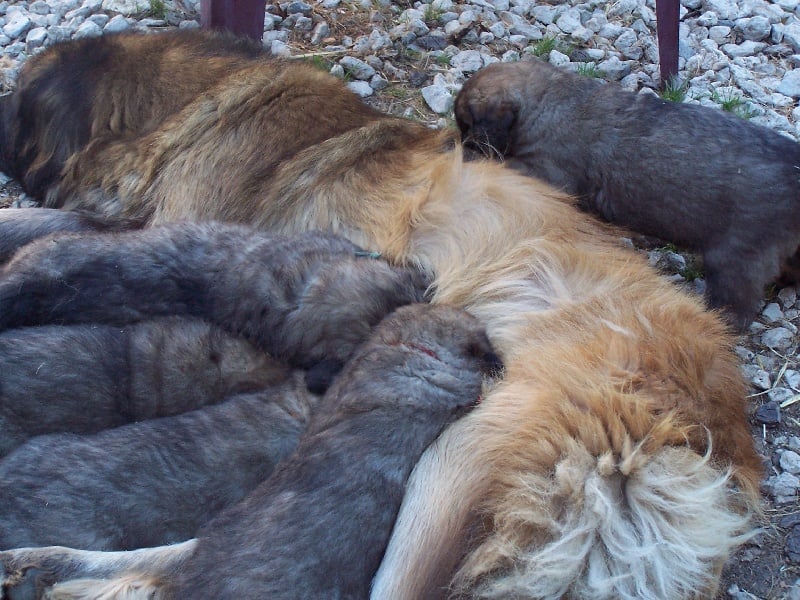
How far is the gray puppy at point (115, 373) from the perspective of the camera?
108 inches

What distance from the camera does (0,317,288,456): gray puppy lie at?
2.74m

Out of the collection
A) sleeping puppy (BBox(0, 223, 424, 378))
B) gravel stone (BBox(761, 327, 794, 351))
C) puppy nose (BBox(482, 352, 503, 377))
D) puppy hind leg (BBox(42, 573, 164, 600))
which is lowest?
puppy hind leg (BBox(42, 573, 164, 600))

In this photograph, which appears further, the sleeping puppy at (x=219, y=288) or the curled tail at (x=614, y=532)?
the sleeping puppy at (x=219, y=288)

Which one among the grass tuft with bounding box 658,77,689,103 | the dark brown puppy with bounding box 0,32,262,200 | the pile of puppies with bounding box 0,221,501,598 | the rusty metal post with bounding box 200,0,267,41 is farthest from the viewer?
the grass tuft with bounding box 658,77,689,103

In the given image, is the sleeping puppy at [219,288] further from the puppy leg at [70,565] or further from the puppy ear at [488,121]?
the puppy ear at [488,121]

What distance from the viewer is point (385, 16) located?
5301 millimetres

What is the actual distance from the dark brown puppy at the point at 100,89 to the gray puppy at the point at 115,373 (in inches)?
45.9

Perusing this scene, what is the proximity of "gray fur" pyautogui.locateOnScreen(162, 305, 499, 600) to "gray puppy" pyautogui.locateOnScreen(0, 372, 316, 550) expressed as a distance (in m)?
0.19

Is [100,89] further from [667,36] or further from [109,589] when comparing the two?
[667,36]

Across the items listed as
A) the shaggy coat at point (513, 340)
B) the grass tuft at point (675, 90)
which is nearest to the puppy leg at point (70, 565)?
the shaggy coat at point (513, 340)

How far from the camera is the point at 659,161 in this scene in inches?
146

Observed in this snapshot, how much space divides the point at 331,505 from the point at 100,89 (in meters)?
2.30

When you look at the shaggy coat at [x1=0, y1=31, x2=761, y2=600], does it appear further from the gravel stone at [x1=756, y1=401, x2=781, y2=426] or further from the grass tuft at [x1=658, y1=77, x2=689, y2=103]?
the grass tuft at [x1=658, y1=77, x2=689, y2=103]

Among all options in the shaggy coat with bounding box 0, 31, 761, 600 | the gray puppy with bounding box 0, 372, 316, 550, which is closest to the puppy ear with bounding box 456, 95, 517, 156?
the shaggy coat with bounding box 0, 31, 761, 600
